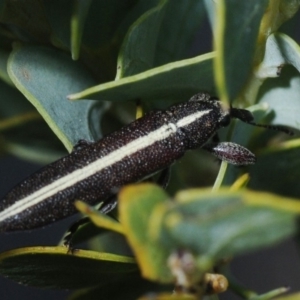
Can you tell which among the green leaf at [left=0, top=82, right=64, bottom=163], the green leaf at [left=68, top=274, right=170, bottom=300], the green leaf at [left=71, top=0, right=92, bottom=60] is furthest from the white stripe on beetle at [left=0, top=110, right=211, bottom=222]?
the green leaf at [left=71, top=0, right=92, bottom=60]

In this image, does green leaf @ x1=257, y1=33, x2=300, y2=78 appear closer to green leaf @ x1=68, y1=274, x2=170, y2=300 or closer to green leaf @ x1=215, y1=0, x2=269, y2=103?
green leaf @ x1=215, y1=0, x2=269, y2=103

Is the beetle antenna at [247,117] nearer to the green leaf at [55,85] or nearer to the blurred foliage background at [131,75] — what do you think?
the blurred foliage background at [131,75]

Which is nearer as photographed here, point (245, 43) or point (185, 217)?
point (185, 217)

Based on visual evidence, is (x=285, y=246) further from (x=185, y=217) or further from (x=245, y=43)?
(x=185, y=217)

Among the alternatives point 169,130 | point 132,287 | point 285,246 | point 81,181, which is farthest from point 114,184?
point 285,246

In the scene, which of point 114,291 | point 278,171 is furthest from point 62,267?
point 278,171

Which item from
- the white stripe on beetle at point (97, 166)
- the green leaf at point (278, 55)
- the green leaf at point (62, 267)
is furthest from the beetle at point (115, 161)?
the green leaf at point (62, 267)
